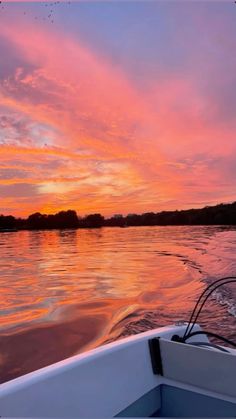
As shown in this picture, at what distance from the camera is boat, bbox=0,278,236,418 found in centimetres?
189

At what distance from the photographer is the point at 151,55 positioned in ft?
25.5

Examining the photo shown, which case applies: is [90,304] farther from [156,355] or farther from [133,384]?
[133,384]

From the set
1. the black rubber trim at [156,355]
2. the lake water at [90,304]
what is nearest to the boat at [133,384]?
the black rubber trim at [156,355]

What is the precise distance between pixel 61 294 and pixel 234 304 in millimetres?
3619

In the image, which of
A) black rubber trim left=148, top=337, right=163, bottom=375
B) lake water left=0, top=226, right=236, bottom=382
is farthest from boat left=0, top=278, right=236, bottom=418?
lake water left=0, top=226, right=236, bottom=382

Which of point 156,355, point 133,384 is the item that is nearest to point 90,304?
point 156,355

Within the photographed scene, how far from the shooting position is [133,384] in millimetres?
2227

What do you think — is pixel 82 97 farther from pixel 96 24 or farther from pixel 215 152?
pixel 215 152

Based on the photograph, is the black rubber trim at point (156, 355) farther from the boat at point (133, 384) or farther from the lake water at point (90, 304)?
the lake water at point (90, 304)

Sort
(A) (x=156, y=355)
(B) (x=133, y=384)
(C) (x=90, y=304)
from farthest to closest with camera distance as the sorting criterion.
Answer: (C) (x=90, y=304) → (A) (x=156, y=355) → (B) (x=133, y=384)

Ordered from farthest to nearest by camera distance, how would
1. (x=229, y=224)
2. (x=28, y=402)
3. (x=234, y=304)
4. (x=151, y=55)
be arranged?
(x=229, y=224)
(x=151, y=55)
(x=234, y=304)
(x=28, y=402)

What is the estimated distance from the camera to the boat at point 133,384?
1888 millimetres

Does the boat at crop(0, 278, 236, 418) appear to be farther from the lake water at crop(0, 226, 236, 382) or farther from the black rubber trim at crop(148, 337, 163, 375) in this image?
the lake water at crop(0, 226, 236, 382)

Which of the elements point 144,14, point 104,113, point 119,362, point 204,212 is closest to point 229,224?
point 204,212
